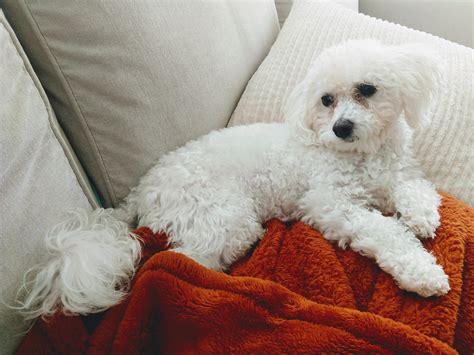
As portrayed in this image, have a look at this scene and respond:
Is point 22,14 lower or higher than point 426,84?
higher

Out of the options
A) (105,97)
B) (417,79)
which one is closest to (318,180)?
(417,79)

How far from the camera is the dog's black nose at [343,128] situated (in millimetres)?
974

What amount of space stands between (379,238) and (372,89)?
1.21 ft

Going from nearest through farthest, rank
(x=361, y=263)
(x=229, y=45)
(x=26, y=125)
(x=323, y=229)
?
(x=26, y=125)
(x=361, y=263)
(x=323, y=229)
(x=229, y=45)

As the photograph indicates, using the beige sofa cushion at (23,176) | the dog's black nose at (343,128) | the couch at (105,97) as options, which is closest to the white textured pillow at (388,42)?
the couch at (105,97)

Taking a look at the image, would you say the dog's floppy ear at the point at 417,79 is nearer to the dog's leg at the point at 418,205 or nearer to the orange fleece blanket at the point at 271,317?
the dog's leg at the point at 418,205

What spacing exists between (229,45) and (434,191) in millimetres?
699

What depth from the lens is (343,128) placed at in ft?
3.22

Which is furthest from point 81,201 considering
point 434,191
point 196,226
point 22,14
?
point 434,191

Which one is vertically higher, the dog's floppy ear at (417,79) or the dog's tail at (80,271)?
the dog's floppy ear at (417,79)

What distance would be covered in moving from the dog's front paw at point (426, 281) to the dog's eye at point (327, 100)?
0.47 meters

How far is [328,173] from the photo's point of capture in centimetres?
106

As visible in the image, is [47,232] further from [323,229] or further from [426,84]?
[426,84]

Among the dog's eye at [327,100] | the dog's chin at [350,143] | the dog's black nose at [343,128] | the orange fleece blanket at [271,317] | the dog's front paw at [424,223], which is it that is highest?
the dog's eye at [327,100]
